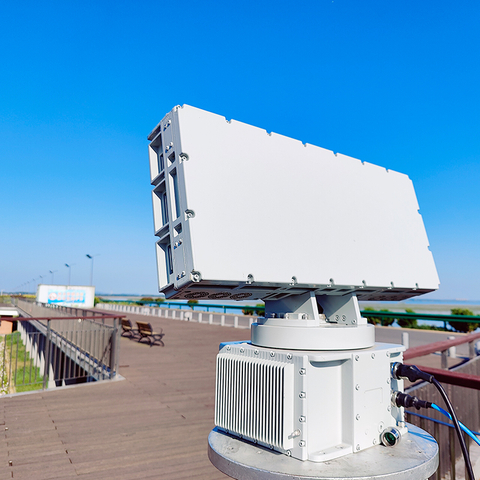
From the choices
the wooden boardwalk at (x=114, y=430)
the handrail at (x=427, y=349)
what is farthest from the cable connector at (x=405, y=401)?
the wooden boardwalk at (x=114, y=430)

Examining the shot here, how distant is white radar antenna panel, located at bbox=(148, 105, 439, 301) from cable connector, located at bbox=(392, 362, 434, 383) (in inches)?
13.6

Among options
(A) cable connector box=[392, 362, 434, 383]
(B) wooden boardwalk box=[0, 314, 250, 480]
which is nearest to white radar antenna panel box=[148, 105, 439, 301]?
(A) cable connector box=[392, 362, 434, 383]

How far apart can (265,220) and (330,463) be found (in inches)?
35.4

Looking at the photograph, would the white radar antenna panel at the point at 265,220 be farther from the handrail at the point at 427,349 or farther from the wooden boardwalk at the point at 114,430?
the wooden boardwalk at the point at 114,430

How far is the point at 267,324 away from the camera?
1627 millimetres

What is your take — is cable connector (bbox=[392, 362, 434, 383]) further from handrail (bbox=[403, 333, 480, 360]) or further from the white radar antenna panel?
handrail (bbox=[403, 333, 480, 360])

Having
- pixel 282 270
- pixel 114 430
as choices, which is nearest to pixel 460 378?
Result: pixel 282 270

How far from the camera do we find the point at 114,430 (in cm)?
459

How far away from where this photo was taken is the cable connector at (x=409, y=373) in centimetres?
158

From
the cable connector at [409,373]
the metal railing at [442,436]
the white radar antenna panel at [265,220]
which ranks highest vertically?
the white radar antenna panel at [265,220]

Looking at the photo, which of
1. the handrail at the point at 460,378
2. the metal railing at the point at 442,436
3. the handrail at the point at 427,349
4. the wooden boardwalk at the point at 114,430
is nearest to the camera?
the handrail at the point at 460,378

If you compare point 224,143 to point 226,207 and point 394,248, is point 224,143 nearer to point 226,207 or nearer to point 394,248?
point 226,207

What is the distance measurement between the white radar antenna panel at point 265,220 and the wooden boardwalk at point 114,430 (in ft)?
9.46

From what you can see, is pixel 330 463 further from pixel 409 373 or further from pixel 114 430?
pixel 114 430
